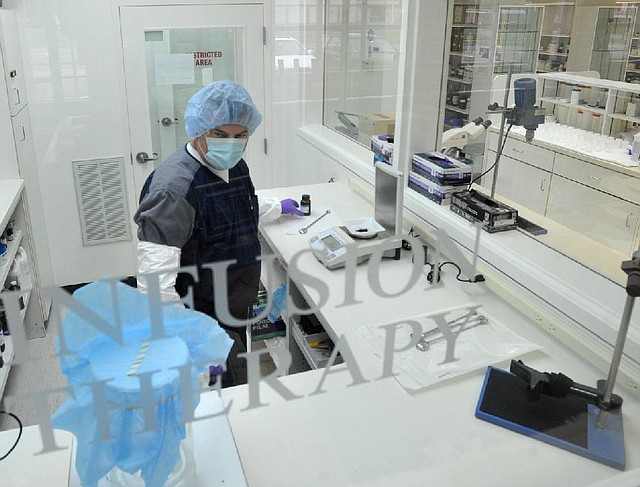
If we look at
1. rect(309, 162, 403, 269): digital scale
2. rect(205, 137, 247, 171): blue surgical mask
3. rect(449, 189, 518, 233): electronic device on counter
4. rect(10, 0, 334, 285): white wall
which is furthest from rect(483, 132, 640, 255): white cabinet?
rect(205, 137, 247, 171): blue surgical mask

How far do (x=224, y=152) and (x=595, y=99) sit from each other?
303cm

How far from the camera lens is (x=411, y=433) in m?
1.32

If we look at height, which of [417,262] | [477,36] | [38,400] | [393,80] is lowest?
[38,400]

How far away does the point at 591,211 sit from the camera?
333 centimetres

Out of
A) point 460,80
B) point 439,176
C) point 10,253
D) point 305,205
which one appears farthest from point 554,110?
point 10,253

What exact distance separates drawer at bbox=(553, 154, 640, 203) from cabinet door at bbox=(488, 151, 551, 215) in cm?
11

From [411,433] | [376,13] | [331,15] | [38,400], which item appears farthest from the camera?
[331,15]

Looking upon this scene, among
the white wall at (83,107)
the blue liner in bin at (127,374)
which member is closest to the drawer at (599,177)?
the white wall at (83,107)

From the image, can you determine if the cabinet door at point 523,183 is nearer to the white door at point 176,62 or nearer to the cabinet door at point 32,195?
the white door at point 176,62

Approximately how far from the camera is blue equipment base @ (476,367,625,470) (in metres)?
1.27

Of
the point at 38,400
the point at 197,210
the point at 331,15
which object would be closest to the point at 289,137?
the point at 331,15

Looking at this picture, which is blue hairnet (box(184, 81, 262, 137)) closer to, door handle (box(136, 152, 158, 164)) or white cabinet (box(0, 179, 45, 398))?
white cabinet (box(0, 179, 45, 398))

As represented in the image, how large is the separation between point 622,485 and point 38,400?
1078 millimetres

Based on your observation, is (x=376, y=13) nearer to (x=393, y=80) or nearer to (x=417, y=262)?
(x=393, y=80)
